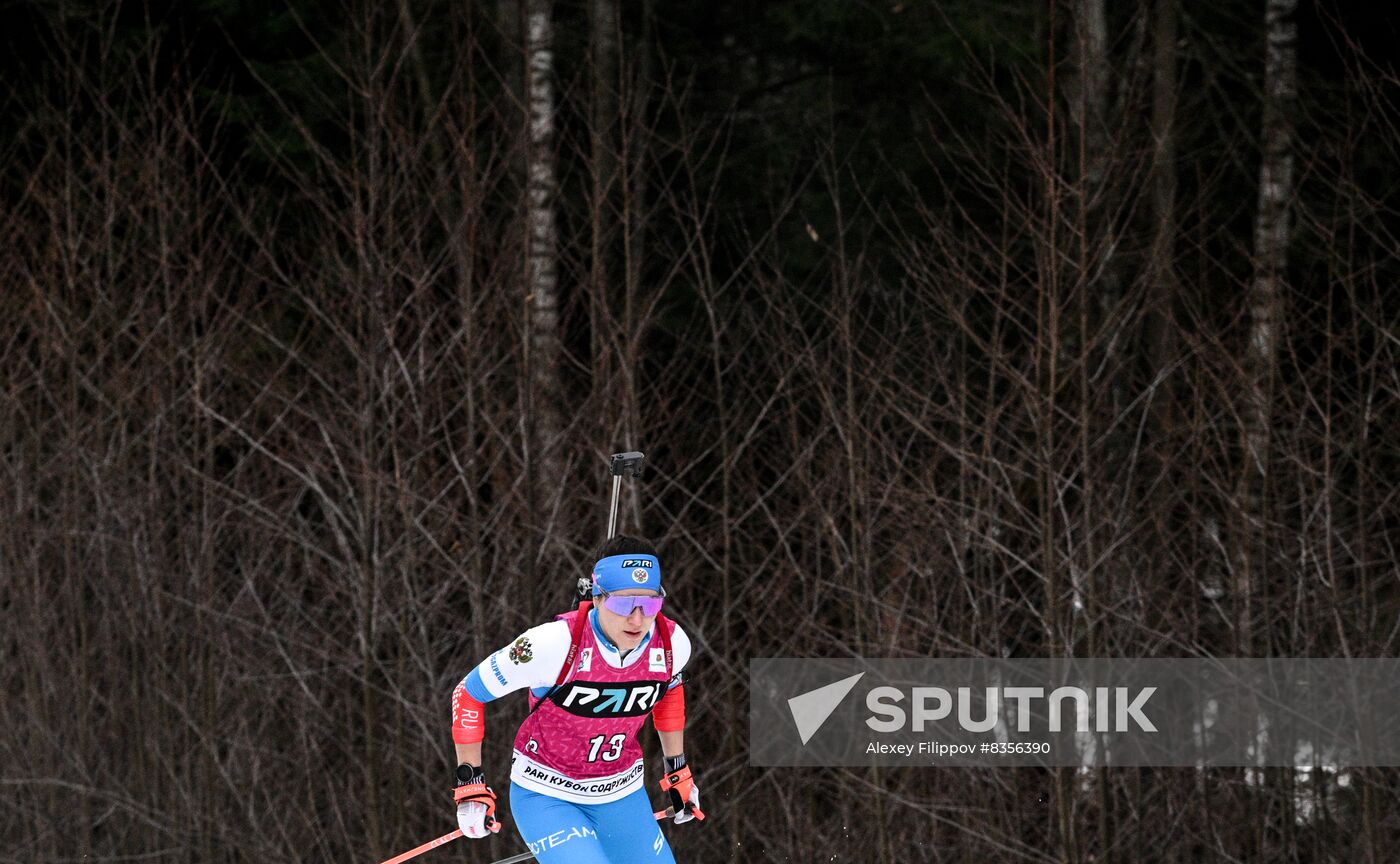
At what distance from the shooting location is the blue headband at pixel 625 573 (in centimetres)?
622

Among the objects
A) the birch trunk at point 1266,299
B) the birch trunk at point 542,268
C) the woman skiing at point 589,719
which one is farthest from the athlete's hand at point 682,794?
the birch trunk at point 1266,299

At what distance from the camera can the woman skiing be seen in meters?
6.29

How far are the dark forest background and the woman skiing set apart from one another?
304 centimetres

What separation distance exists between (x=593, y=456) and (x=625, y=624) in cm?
501

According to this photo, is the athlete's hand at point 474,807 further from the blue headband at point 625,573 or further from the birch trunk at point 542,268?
the birch trunk at point 542,268

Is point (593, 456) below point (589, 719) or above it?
above

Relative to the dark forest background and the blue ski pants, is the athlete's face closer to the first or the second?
the blue ski pants

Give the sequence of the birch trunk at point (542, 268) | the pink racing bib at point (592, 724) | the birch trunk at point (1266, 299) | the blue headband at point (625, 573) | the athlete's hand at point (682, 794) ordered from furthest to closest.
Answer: the birch trunk at point (542, 268), the birch trunk at point (1266, 299), the athlete's hand at point (682, 794), the pink racing bib at point (592, 724), the blue headband at point (625, 573)

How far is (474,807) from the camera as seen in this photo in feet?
20.5

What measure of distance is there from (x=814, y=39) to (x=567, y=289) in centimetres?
446

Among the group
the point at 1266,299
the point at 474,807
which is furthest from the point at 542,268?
the point at 474,807

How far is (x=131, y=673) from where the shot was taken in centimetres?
1196

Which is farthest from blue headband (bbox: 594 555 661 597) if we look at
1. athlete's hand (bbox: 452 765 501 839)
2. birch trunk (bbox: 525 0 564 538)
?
birch trunk (bbox: 525 0 564 538)

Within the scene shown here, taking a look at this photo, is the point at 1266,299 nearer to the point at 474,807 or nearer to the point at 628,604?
the point at 628,604
